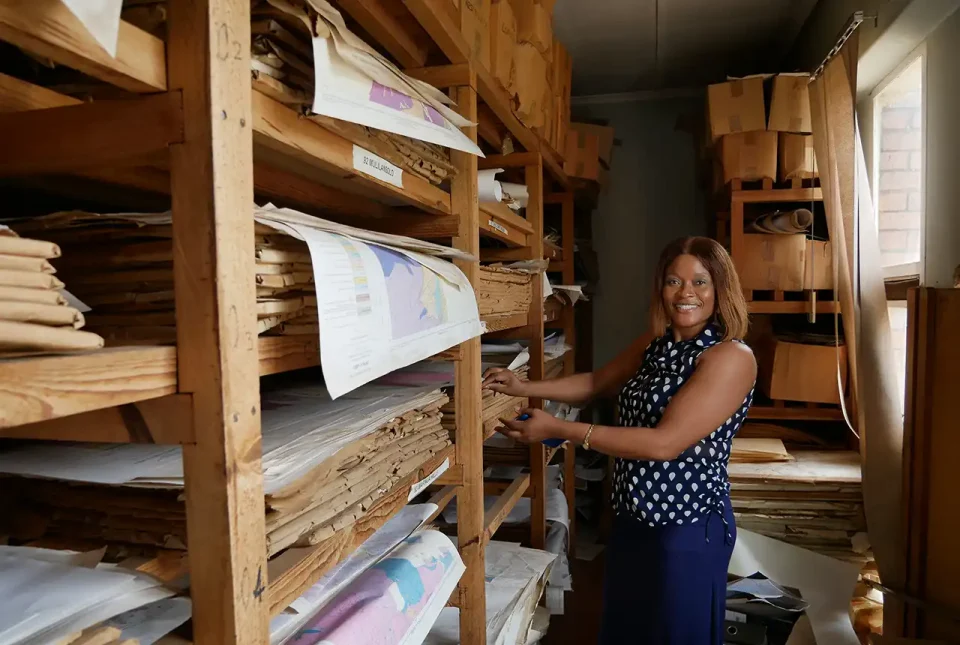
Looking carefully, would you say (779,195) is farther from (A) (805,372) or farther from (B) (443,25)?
(B) (443,25)

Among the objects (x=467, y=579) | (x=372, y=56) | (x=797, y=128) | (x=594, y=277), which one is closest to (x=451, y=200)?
(x=372, y=56)

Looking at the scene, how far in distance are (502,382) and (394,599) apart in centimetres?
84

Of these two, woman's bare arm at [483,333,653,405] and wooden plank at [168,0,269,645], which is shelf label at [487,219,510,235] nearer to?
woman's bare arm at [483,333,653,405]

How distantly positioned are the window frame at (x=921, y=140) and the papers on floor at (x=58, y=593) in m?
2.41

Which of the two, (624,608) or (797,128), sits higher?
(797,128)

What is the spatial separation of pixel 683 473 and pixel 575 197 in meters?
2.12

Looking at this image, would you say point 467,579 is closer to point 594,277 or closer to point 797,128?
point 797,128

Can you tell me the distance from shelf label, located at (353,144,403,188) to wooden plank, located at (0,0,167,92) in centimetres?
36

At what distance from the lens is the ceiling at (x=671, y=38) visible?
8.99ft

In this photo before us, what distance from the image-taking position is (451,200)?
130cm

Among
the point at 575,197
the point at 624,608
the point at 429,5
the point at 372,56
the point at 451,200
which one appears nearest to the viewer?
the point at 372,56

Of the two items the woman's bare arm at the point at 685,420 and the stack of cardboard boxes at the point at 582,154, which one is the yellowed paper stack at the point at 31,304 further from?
the stack of cardboard boxes at the point at 582,154

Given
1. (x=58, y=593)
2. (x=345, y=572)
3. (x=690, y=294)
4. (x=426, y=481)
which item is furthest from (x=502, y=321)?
(x=58, y=593)

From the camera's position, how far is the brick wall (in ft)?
7.55
